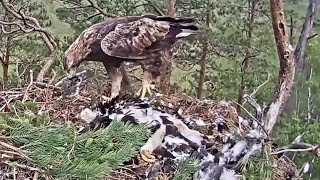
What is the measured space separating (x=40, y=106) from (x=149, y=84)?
547 mm

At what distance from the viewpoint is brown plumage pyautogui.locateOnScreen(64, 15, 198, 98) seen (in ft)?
8.08

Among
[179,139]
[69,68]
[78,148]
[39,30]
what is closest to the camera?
[78,148]

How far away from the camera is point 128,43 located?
2523mm

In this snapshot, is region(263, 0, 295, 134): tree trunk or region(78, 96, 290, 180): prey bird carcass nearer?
region(78, 96, 290, 180): prey bird carcass

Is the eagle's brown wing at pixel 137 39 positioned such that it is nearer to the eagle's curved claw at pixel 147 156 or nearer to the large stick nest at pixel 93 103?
the large stick nest at pixel 93 103

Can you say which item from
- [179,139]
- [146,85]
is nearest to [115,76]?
[146,85]

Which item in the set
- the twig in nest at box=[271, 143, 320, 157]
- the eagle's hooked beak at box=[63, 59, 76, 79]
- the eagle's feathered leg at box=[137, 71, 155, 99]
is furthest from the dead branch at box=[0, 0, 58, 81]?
the twig in nest at box=[271, 143, 320, 157]

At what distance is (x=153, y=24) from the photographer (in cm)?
262

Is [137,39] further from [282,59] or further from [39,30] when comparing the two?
[39,30]

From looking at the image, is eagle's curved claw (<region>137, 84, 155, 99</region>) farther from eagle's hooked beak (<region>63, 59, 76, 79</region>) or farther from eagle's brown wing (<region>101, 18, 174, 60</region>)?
eagle's hooked beak (<region>63, 59, 76, 79</region>)

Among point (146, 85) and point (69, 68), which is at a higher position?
point (69, 68)

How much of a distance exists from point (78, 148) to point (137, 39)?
2.80 ft

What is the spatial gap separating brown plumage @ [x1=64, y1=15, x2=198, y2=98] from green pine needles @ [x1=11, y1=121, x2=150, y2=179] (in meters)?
0.55

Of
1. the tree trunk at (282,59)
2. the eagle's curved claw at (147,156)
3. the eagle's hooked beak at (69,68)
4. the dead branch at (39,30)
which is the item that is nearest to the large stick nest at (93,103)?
the eagle's curved claw at (147,156)
